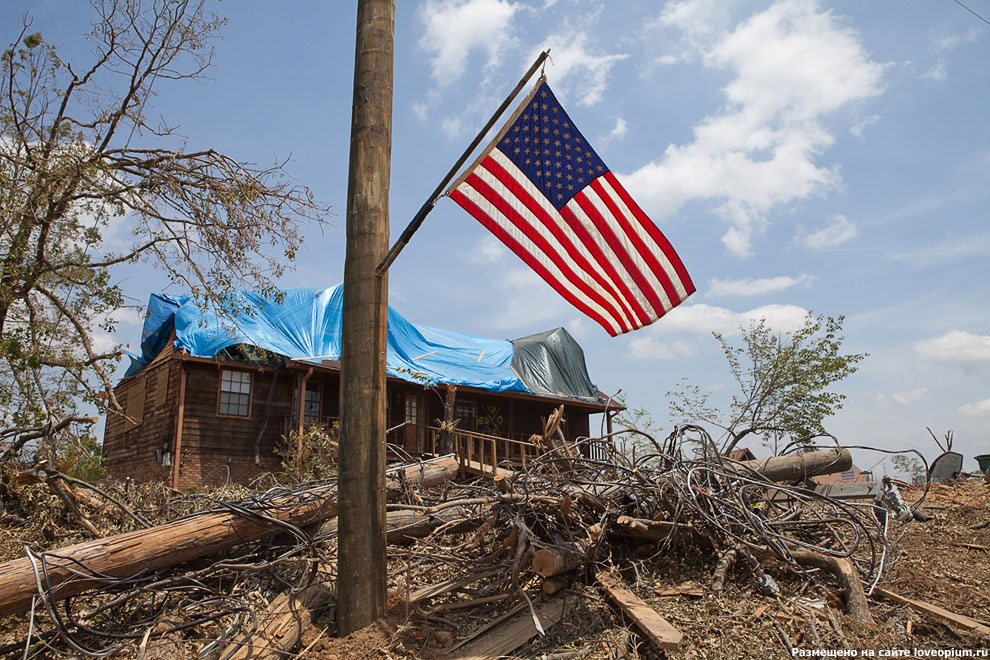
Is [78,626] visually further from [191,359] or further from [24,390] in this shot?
[191,359]

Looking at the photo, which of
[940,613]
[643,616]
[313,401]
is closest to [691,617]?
[643,616]

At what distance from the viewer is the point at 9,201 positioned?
378 inches

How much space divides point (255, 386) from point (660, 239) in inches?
539

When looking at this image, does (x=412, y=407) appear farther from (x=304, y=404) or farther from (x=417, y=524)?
(x=417, y=524)

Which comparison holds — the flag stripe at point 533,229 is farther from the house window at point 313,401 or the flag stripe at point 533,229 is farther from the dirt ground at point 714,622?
the house window at point 313,401

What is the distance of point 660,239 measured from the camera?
5711 millimetres

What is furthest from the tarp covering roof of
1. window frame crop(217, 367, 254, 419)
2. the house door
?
the house door

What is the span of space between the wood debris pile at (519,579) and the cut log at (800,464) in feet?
5.34

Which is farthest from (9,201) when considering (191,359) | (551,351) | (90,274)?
(551,351)

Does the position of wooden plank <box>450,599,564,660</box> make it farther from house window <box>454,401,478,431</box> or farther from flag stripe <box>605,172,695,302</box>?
house window <box>454,401,478,431</box>

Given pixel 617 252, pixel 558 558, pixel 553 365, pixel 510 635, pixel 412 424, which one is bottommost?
pixel 510 635

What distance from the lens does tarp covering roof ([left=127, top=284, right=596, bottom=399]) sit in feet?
51.0

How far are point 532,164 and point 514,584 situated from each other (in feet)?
10.0

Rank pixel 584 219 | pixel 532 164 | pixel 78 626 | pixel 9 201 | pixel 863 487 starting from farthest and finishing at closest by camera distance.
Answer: pixel 9 201, pixel 863 487, pixel 584 219, pixel 532 164, pixel 78 626
